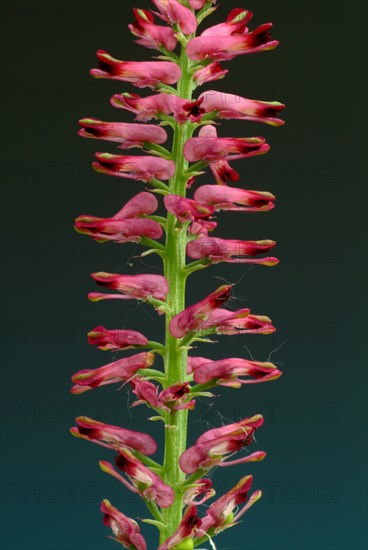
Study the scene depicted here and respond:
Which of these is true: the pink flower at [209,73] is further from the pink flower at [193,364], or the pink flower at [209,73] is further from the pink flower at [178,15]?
the pink flower at [193,364]

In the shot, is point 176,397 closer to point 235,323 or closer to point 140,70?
point 235,323

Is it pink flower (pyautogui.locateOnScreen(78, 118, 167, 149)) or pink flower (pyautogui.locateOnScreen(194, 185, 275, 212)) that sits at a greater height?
pink flower (pyautogui.locateOnScreen(78, 118, 167, 149))

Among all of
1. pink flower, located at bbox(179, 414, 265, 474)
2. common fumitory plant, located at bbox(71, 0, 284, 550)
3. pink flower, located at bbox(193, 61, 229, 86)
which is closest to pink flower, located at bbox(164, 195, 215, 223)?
common fumitory plant, located at bbox(71, 0, 284, 550)

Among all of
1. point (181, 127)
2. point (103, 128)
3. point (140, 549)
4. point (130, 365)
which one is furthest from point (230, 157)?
point (140, 549)

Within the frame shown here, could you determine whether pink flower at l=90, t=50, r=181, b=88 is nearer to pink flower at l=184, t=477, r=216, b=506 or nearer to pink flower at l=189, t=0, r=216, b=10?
pink flower at l=189, t=0, r=216, b=10

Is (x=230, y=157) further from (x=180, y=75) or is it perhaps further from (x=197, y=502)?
(x=197, y=502)

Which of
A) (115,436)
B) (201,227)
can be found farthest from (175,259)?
(115,436)

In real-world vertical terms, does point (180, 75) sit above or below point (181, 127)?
above
